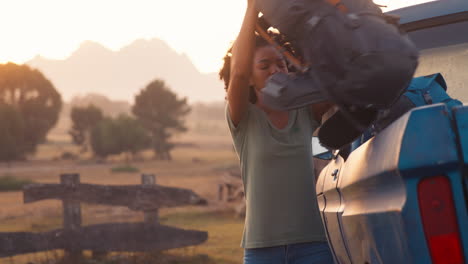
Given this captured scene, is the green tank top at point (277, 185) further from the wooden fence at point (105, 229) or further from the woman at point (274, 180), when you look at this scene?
the wooden fence at point (105, 229)

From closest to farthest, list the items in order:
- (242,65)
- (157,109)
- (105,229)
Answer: (242,65), (105,229), (157,109)

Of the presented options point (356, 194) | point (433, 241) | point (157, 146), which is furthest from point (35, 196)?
point (157, 146)

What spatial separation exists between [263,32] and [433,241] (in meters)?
1.32

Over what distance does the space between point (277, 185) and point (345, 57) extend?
51.2 inches

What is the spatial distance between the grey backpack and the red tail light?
0.37m

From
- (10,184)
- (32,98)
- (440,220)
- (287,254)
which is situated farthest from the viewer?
(32,98)

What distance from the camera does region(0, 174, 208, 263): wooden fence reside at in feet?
32.6

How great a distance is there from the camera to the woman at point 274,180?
11.4ft

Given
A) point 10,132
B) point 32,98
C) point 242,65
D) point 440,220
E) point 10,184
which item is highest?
point 32,98

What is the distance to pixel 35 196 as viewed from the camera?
1076 cm

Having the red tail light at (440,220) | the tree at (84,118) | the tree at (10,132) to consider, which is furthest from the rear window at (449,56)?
the tree at (84,118)

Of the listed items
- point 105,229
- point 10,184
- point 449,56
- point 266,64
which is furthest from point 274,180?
point 10,184

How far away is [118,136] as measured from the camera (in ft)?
240

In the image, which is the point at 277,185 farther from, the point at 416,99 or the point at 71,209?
the point at 71,209
